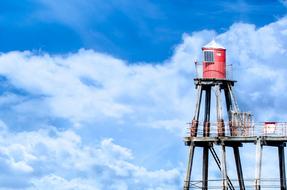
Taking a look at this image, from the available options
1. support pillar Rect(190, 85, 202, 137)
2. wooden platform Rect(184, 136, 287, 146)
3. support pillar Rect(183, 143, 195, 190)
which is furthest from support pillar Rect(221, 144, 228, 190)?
support pillar Rect(190, 85, 202, 137)

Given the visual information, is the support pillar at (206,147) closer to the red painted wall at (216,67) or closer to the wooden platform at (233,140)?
the wooden platform at (233,140)

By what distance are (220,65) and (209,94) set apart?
2614 millimetres

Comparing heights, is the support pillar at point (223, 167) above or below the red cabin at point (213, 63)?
below

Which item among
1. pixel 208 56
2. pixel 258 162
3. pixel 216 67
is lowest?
pixel 258 162

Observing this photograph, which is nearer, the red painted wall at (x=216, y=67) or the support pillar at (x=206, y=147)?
the support pillar at (x=206, y=147)

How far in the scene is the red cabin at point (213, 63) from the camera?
94375 millimetres

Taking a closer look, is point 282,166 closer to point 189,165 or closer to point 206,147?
point 206,147

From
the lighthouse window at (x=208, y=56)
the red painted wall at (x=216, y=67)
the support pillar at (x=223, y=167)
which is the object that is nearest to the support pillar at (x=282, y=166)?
the support pillar at (x=223, y=167)

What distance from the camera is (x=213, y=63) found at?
310 feet

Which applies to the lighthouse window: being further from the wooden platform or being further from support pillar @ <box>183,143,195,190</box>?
support pillar @ <box>183,143,195,190</box>

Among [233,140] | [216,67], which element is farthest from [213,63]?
[233,140]

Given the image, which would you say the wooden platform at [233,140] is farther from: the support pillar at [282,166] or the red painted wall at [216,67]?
the red painted wall at [216,67]

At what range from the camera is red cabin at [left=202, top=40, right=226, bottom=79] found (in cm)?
9438

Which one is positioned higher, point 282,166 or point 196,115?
point 196,115
